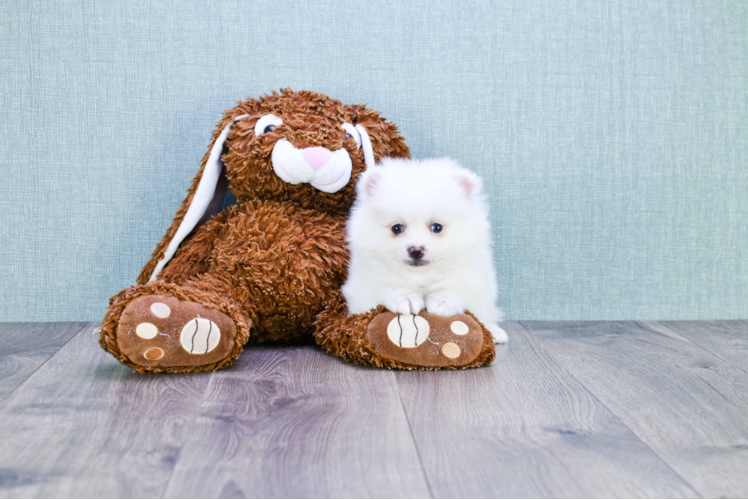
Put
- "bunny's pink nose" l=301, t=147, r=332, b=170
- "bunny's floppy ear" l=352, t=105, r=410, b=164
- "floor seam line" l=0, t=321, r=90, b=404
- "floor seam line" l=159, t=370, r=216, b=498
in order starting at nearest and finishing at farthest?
"floor seam line" l=159, t=370, r=216, b=498, "floor seam line" l=0, t=321, r=90, b=404, "bunny's pink nose" l=301, t=147, r=332, b=170, "bunny's floppy ear" l=352, t=105, r=410, b=164

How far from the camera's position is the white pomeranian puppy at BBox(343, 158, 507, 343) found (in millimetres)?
1235

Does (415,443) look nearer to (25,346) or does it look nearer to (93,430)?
(93,430)

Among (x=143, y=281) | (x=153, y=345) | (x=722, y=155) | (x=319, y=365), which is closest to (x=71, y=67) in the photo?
(x=143, y=281)

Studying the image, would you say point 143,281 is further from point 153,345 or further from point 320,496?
point 320,496

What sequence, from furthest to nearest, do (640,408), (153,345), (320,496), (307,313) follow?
(307,313) < (153,345) < (640,408) < (320,496)

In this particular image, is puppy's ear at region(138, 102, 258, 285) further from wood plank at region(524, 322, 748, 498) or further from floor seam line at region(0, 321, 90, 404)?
wood plank at region(524, 322, 748, 498)

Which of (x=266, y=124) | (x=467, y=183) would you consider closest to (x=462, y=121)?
(x=467, y=183)

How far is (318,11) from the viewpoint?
1616mm

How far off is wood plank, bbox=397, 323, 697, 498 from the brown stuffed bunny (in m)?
0.10

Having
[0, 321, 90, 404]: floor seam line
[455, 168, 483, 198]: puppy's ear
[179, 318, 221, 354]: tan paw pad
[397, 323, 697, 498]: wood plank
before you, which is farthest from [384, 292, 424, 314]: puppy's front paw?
[0, 321, 90, 404]: floor seam line

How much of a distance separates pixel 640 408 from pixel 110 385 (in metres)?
0.89

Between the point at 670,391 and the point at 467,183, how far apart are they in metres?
0.53

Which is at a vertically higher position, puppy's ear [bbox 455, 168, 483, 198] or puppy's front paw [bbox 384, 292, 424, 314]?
puppy's ear [bbox 455, 168, 483, 198]

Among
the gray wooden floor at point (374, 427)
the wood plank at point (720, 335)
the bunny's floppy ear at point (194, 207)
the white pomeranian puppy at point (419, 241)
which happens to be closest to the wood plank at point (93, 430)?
the gray wooden floor at point (374, 427)
